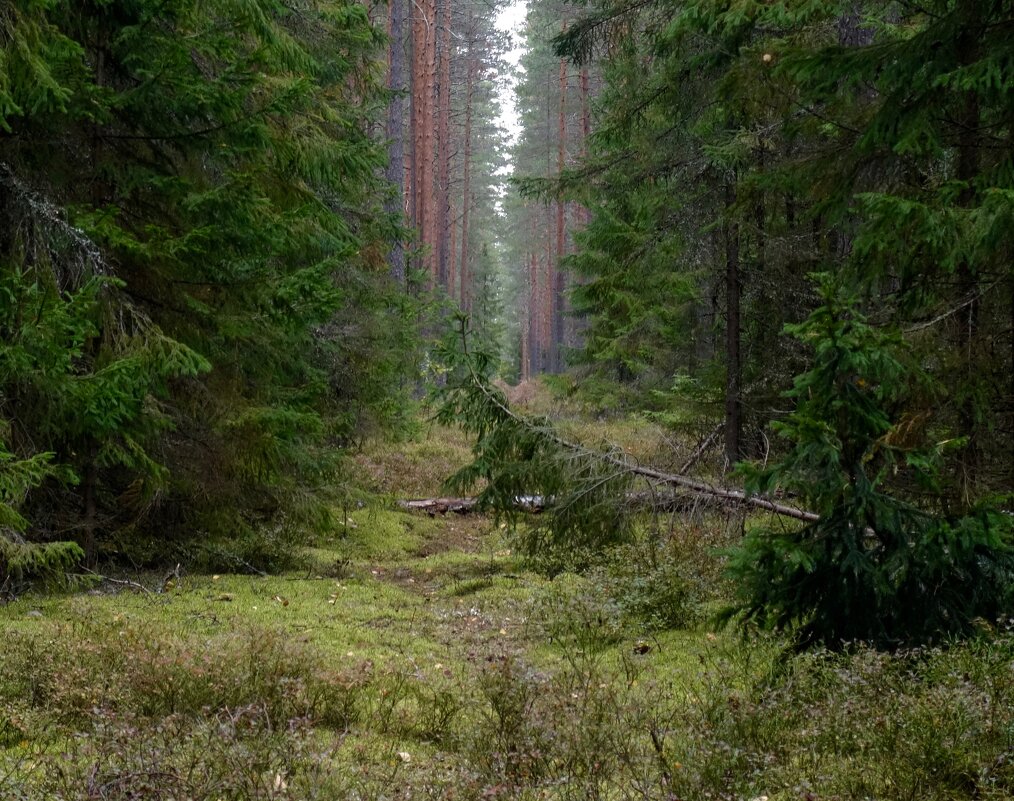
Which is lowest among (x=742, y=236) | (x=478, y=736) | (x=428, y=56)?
(x=478, y=736)

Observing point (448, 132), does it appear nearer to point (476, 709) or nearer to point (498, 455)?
point (498, 455)

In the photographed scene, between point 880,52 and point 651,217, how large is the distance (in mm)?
7176

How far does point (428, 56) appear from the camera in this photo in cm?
3072

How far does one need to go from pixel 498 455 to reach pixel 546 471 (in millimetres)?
559

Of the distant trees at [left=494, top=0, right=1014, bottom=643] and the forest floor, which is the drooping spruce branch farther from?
the distant trees at [left=494, top=0, right=1014, bottom=643]

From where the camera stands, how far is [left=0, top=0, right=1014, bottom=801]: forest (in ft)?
13.0

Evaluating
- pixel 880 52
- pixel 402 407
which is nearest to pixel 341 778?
pixel 880 52

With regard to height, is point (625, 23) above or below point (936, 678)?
above

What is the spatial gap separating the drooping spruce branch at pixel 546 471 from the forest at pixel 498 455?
0.05 meters

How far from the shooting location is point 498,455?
8516 millimetres

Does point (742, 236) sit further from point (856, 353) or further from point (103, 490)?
point (103, 490)

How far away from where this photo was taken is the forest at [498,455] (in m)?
3.95

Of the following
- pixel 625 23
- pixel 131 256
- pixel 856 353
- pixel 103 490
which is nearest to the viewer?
pixel 856 353

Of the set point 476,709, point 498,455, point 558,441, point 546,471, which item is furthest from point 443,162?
point 476,709
